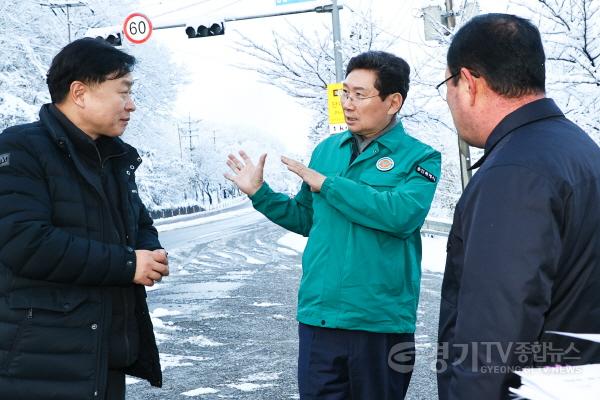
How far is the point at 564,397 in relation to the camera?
1.37 m

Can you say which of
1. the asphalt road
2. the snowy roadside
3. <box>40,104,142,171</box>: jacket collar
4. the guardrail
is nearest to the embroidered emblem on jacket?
<box>40,104,142,171</box>: jacket collar

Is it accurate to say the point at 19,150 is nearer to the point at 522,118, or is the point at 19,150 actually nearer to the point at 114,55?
the point at 114,55

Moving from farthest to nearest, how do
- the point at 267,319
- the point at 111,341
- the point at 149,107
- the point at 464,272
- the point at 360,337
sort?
the point at 149,107 < the point at 267,319 < the point at 360,337 < the point at 111,341 < the point at 464,272

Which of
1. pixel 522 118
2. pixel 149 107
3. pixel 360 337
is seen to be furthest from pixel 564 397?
pixel 149 107

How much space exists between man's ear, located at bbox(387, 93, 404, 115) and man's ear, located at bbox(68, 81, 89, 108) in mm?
1260

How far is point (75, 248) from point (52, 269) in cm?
10

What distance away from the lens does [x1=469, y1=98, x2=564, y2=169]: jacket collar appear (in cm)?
173

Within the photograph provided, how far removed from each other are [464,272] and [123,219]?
4.49ft

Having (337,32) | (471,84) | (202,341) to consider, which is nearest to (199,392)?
(202,341)

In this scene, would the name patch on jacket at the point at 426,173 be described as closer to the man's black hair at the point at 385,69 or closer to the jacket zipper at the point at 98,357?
the man's black hair at the point at 385,69

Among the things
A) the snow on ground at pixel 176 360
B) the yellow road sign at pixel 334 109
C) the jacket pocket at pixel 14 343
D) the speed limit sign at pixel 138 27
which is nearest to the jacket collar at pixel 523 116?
the jacket pocket at pixel 14 343

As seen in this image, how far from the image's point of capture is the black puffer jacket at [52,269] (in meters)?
2.20

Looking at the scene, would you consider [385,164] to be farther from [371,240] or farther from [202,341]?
[202,341]

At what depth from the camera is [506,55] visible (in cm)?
174
